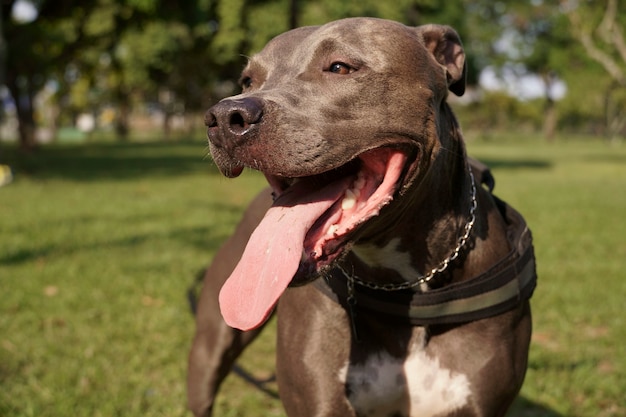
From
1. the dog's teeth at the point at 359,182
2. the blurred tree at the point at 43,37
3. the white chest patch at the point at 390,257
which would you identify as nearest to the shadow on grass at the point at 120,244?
the white chest patch at the point at 390,257

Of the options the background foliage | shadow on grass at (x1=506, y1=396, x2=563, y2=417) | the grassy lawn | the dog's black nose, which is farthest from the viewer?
the background foliage

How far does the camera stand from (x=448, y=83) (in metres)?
2.81

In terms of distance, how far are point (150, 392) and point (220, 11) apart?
48.6ft

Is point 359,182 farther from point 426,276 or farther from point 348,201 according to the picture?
point 426,276

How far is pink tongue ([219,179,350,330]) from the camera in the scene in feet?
7.37

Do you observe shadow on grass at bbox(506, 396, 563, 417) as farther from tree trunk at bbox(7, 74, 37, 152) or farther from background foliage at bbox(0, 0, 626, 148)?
tree trunk at bbox(7, 74, 37, 152)

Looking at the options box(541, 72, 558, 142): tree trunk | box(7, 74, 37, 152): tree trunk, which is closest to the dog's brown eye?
box(7, 74, 37, 152): tree trunk

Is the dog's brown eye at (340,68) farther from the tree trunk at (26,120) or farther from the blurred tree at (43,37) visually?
the tree trunk at (26,120)

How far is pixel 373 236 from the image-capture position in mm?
2521

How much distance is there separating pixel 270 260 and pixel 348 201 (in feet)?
1.18

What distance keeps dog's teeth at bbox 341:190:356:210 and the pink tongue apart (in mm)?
20

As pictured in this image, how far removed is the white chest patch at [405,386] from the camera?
8.59 ft

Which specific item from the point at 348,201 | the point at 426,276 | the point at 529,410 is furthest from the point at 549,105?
the point at 348,201

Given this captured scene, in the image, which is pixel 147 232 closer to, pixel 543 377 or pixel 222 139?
pixel 543 377
